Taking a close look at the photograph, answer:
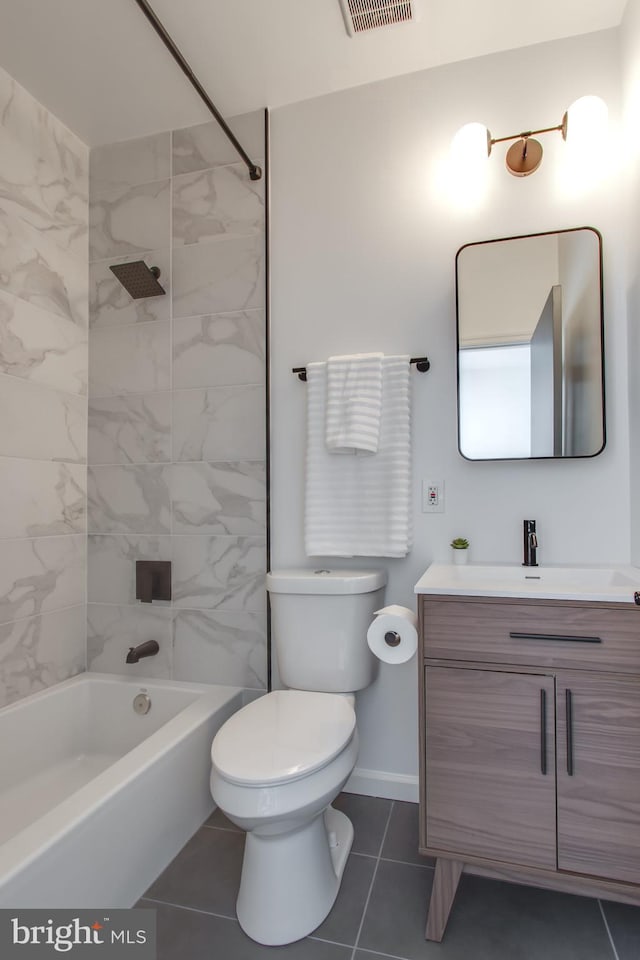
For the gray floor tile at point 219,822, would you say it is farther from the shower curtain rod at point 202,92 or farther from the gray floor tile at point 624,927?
the shower curtain rod at point 202,92

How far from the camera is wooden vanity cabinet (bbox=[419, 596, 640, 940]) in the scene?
121cm

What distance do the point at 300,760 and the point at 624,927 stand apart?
0.91m

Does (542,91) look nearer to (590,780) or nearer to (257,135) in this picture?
(257,135)

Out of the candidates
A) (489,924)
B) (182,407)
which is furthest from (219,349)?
(489,924)

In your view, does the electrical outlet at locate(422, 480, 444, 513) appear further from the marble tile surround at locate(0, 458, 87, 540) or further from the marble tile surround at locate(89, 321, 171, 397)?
the marble tile surround at locate(0, 458, 87, 540)

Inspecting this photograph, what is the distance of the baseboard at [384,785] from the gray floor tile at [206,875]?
17.7 inches

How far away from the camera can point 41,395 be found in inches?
81.7

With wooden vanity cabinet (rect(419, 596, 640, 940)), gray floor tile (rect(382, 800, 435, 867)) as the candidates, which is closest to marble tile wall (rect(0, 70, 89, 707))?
gray floor tile (rect(382, 800, 435, 867))

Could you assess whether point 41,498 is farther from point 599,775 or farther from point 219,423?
point 599,775

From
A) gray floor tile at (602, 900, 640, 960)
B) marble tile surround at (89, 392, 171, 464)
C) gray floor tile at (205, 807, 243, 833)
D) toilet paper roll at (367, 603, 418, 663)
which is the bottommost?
gray floor tile at (205, 807, 243, 833)

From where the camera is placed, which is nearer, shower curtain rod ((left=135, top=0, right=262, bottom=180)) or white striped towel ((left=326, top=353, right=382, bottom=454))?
shower curtain rod ((left=135, top=0, right=262, bottom=180))

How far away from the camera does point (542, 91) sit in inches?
71.6

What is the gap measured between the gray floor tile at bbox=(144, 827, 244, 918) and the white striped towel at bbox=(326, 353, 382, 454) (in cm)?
130

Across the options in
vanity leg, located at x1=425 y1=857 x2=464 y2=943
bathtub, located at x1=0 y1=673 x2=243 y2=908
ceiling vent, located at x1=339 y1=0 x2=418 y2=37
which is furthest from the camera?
ceiling vent, located at x1=339 y1=0 x2=418 y2=37
